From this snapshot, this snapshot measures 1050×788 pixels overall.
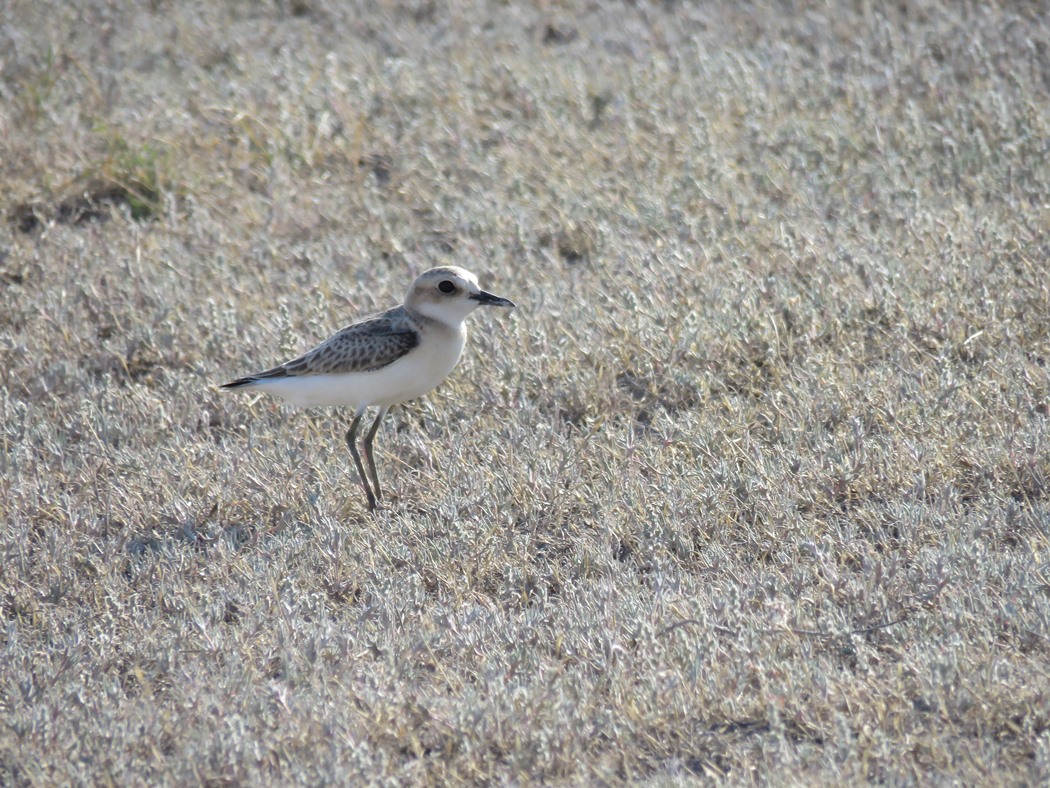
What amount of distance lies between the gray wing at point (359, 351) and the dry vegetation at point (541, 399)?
0.49 meters

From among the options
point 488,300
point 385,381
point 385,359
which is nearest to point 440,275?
point 488,300

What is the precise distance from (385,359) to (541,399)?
1.02 metres

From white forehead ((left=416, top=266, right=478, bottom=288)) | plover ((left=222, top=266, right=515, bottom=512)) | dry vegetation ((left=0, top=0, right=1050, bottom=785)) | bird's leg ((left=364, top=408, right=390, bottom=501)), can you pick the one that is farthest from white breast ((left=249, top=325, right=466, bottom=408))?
dry vegetation ((left=0, top=0, right=1050, bottom=785))

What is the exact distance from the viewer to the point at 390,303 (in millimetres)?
7930

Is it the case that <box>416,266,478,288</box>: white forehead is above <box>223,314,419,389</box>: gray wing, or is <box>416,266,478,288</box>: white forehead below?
above

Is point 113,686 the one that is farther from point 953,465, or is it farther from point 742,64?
point 742,64

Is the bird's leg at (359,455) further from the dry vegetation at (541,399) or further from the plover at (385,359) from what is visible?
the dry vegetation at (541,399)

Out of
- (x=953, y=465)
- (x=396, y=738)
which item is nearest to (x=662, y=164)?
(x=953, y=465)

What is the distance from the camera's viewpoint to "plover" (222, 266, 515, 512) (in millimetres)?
6086

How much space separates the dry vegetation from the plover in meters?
0.37

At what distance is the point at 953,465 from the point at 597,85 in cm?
563

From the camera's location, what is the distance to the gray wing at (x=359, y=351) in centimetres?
612

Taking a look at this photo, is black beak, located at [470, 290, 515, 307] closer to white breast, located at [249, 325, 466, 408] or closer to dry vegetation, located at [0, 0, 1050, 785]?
white breast, located at [249, 325, 466, 408]

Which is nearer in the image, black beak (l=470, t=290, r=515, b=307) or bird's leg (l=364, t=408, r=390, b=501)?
bird's leg (l=364, t=408, r=390, b=501)
